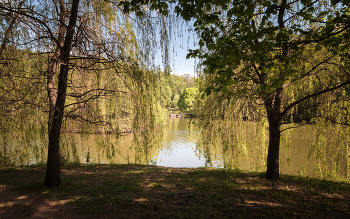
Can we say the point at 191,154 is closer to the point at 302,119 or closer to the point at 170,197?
the point at 302,119

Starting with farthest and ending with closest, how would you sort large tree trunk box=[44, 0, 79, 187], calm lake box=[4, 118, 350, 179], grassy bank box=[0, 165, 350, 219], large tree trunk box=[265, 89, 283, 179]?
calm lake box=[4, 118, 350, 179]
large tree trunk box=[265, 89, 283, 179]
large tree trunk box=[44, 0, 79, 187]
grassy bank box=[0, 165, 350, 219]

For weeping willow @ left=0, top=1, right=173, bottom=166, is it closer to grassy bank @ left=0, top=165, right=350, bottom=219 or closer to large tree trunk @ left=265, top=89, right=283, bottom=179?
grassy bank @ left=0, top=165, right=350, bottom=219

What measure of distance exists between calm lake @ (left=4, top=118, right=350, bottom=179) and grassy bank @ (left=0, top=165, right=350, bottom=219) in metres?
1.05

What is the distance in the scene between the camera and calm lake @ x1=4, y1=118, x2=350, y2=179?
678cm

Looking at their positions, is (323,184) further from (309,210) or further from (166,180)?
(166,180)

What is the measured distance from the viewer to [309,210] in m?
3.79

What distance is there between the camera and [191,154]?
13.2 meters

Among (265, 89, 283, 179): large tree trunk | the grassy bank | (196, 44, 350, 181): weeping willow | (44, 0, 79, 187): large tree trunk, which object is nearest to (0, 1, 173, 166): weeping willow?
(44, 0, 79, 187): large tree trunk

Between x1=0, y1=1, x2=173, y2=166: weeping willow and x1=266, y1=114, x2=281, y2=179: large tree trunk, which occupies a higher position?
x1=0, y1=1, x2=173, y2=166: weeping willow

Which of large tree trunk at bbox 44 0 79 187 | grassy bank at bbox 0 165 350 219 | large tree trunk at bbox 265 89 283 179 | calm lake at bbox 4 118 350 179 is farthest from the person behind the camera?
calm lake at bbox 4 118 350 179

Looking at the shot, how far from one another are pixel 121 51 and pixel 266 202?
4432 millimetres

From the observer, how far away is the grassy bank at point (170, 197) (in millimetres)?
3729

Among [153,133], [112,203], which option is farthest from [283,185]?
[112,203]

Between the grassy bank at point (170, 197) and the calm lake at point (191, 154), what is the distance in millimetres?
1052
